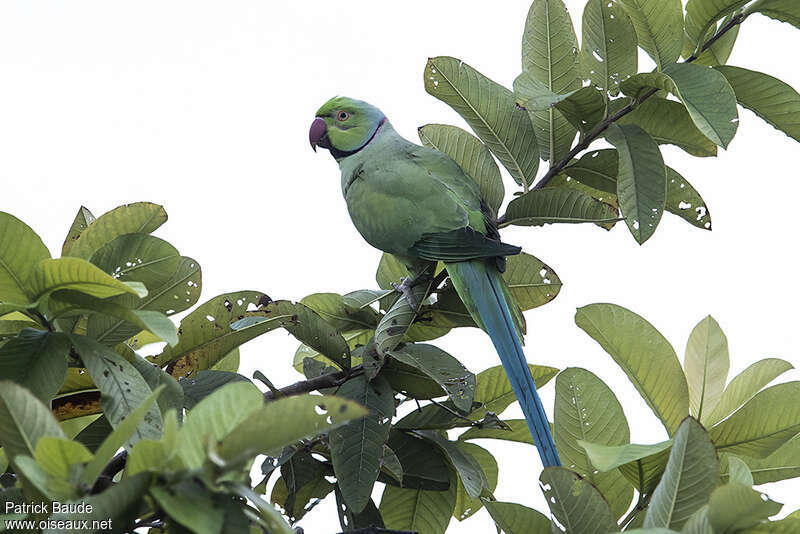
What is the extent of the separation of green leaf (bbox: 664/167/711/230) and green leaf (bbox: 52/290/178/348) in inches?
42.0

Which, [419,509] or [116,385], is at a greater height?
[116,385]

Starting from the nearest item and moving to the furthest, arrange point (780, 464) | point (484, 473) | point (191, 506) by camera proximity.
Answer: point (191, 506), point (780, 464), point (484, 473)

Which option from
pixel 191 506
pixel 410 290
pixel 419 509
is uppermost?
pixel 410 290

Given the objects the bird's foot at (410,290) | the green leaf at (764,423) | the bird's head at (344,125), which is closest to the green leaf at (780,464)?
the green leaf at (764,423)

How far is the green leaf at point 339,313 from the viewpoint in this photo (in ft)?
5.46

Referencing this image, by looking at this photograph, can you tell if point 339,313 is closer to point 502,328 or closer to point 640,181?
point 502,328

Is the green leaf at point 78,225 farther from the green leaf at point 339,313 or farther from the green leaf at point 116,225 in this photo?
the green leaf at point 339,313

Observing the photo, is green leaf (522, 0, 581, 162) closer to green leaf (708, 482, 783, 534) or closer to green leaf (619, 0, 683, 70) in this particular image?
green leaf (619, 0, 683, 70)

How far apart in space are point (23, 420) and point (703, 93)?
117cm

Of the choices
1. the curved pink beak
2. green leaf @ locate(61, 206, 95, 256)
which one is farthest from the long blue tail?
the curved pink beak

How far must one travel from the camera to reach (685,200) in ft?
5.35

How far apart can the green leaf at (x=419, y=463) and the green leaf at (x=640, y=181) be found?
56 centimetres

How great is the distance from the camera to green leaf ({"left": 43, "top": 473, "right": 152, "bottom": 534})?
808 mm

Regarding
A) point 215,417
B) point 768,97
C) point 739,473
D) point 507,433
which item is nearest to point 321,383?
point 507,433
